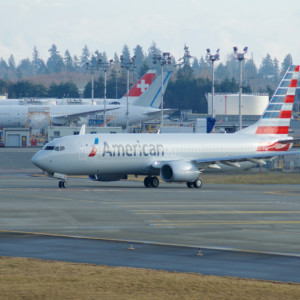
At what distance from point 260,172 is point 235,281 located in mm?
58872

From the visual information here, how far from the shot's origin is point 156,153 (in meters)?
60.2

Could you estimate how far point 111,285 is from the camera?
2052 centimetres

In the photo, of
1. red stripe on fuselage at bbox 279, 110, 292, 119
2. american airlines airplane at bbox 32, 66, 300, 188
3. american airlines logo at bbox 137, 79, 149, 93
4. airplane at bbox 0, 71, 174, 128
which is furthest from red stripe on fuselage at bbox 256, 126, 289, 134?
american airlines logo at bbox 137, 79, 149, 93

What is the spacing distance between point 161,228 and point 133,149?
25.4 meters

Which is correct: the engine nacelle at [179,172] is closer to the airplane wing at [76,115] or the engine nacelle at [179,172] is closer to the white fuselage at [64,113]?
the white fuselage at [64,113]

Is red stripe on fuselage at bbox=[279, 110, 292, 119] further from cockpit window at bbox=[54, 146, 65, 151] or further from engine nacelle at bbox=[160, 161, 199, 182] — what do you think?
cockpit window at bbox=[54, 146, 65, 151]

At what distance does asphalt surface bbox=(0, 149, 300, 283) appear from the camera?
2494 cm

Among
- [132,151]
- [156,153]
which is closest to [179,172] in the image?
[156,153]

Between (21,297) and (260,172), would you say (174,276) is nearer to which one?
(21,297)

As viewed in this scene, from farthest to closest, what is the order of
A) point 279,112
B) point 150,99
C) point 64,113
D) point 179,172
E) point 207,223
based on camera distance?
point 150,99 → point 64,113 → point 279,112 → point 179,172 → point 207,223

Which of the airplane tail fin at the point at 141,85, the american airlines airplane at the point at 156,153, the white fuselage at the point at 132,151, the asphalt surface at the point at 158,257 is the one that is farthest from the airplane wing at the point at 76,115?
the asphalt surface at the point at 158,257

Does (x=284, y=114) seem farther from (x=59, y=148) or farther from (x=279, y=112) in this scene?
(x=59, y=148)

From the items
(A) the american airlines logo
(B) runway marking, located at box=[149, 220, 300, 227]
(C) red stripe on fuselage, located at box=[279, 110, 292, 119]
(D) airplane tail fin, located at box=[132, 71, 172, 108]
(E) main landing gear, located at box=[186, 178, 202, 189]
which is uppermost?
(A) the american airlines logo

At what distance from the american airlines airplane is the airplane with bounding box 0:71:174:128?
268ft
